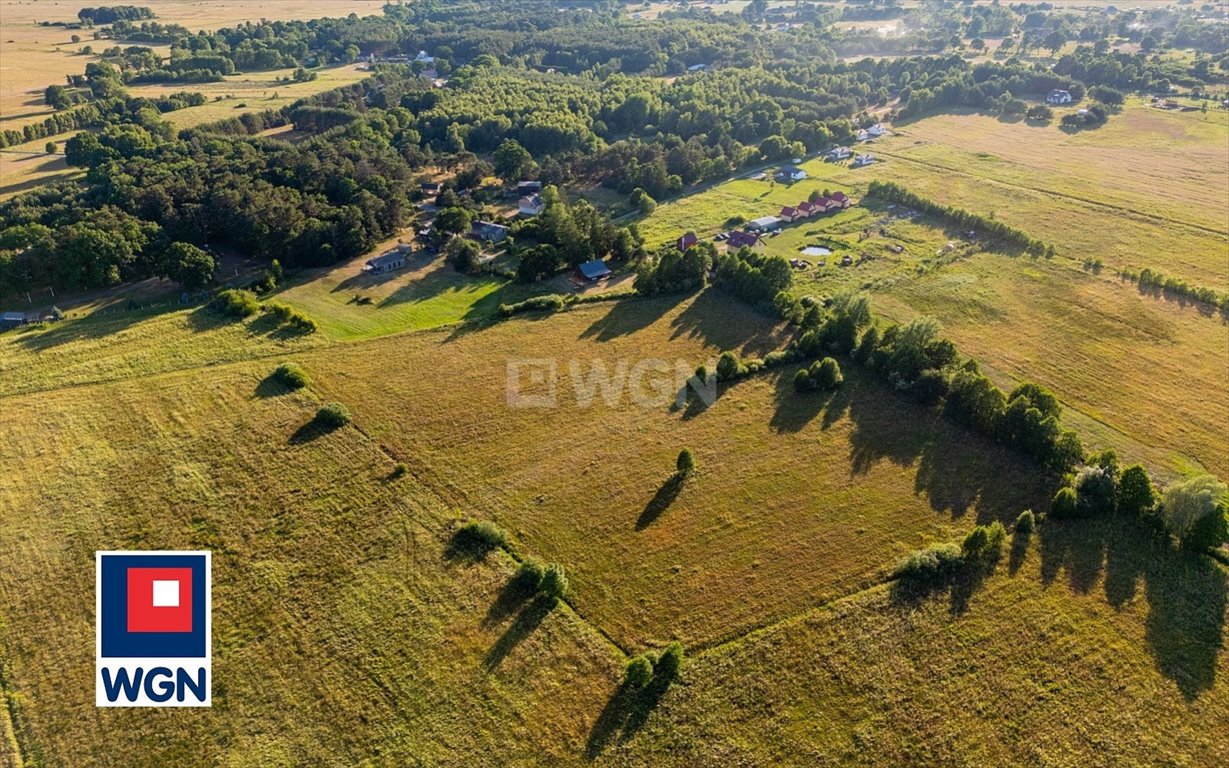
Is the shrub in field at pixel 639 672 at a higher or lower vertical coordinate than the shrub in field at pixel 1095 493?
lower

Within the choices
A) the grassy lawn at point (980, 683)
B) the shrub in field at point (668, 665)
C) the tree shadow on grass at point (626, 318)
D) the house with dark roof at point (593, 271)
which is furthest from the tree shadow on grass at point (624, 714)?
the house with dark roof at point (593, 271)

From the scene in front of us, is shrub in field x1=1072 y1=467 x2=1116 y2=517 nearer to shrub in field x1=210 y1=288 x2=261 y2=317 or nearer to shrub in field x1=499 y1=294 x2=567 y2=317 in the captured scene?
shrub in field x1=499 y1=294 x2=567 y2=317

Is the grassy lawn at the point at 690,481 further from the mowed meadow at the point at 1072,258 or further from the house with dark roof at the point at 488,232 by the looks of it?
the house with dark roof at the point at 488,232

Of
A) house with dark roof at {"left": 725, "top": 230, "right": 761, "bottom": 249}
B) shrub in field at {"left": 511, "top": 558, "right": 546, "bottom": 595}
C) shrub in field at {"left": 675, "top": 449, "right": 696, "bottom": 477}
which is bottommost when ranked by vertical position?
shrub in field at {"left": 511, "top": 558, "right": 546, "bottom": 595}

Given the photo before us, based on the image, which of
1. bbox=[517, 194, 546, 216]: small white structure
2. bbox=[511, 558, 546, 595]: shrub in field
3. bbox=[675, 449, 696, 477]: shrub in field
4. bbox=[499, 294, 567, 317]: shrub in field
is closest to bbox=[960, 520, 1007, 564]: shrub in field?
bbox=[675, 449, 696, 477]: shrub in field

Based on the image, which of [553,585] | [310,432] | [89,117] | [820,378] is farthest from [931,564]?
[89,117]

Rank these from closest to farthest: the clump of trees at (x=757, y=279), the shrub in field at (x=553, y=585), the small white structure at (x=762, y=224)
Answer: the shrub in field at (x=553, y=585)
the clump of trees at (x=757, y=279)
the small white structure at (x=762, y=224)
